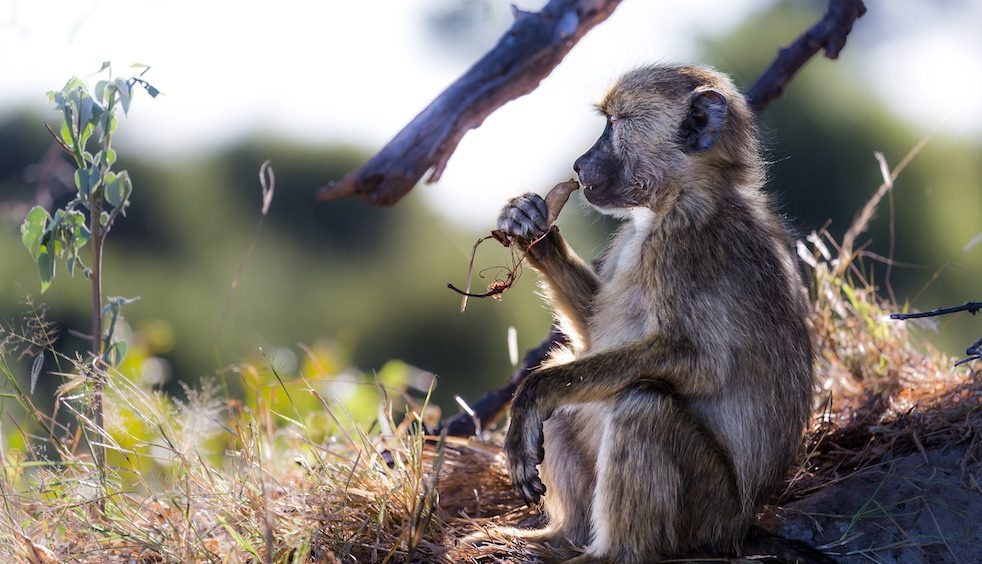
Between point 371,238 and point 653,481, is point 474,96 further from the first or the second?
point 371,238

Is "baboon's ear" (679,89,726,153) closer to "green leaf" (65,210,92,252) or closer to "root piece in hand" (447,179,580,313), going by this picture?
"root piece in hand" (447,179,580,313)

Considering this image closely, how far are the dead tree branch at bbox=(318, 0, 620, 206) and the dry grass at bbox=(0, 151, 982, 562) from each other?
0.65m

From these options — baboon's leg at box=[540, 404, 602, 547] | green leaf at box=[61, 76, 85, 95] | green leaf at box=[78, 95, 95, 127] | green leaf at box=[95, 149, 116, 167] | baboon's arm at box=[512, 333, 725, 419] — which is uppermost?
green leaf at box=[61, 76, 85, 95]

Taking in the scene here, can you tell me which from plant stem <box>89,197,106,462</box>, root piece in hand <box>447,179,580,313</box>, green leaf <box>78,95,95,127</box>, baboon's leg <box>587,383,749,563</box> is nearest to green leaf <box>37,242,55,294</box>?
plant stem <box>89,197,106,462</box>

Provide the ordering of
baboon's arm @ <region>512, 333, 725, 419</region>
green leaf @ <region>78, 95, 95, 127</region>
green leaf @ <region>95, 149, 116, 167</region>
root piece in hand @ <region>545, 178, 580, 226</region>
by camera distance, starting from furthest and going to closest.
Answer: root piece in hand @ <region>545, 178, 580, 226</region> → green leaf @ <region>95, 149, 116, 167</region> → green leaf @ <region>78, 95, 95, 127</region> → baboon's arm @ <region>512, 333, 725, 419</region>

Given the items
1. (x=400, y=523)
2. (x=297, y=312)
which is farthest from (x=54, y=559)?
(x=297, y=312)

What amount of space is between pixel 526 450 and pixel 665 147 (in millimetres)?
1079

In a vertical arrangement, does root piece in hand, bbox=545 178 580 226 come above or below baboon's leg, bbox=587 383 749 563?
above

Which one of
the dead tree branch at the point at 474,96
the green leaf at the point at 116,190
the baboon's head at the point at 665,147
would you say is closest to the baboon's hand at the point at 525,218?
the baboon's head at the point at 665,147

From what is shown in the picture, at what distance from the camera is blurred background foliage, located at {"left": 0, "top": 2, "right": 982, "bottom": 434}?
14789mm

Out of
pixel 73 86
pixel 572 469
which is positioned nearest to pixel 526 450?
pixel 572 469

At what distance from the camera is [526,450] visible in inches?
123

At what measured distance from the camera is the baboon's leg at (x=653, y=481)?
9.75 ft

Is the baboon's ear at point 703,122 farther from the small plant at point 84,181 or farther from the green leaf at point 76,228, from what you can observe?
the green leaf at point 76,228
